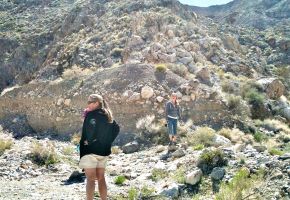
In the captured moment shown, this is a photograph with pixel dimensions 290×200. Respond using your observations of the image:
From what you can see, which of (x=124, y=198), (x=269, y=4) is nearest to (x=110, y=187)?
(x=124, y=198)

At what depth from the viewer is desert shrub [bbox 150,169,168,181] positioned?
10086 mm

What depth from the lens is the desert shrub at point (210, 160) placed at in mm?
9284

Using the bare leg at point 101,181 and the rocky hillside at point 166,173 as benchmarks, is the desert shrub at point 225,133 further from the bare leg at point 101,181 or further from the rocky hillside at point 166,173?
the bare leg at point 101,181

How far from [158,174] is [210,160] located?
138 cm

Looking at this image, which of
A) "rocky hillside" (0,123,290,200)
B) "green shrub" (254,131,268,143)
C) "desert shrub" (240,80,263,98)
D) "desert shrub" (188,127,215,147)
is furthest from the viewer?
"desert shrub" (240,80,263,98)

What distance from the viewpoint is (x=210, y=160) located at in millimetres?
9414

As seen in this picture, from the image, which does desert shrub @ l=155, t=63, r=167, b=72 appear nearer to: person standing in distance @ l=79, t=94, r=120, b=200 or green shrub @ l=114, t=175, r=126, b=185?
green shrub @ l=114, t=175, r=126, b=185

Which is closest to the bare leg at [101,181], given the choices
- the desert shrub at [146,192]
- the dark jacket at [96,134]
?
the dark jacket at [96,134]

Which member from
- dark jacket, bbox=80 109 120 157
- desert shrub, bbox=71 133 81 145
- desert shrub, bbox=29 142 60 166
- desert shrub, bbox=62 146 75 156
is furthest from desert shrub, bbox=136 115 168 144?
dark jacket, bbox=80 109 120 157

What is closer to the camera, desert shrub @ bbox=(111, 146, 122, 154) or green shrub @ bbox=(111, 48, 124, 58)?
desert shrub @ bbox=(111, 146, 122, 154)

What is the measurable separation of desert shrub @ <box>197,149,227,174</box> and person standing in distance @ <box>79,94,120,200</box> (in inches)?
114

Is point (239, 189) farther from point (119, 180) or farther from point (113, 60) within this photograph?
point (113, 60)

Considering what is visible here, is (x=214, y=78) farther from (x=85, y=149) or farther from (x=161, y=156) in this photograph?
(x=85, y=149)

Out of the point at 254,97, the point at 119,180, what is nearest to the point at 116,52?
the point at 254,97
